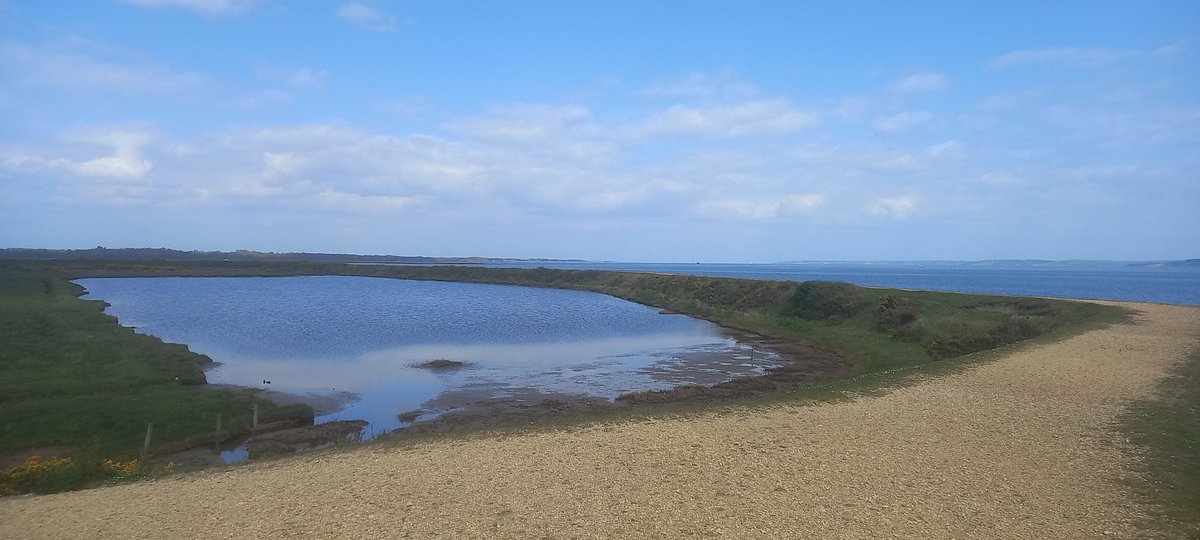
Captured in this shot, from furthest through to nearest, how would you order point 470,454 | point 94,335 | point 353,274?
point 353,274 → point 94,335 → point 470,454

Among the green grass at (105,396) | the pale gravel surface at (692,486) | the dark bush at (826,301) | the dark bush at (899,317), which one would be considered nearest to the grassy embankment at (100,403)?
the green grass at (105,396)

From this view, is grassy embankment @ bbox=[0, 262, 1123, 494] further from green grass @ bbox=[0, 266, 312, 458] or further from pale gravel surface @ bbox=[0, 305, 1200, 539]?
pale gravel surface @ bbox=[0, 305, 1200, 539]

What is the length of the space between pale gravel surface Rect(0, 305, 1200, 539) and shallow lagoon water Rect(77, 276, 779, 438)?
8561mm

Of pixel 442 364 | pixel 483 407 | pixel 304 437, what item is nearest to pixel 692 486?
pixel 304 437

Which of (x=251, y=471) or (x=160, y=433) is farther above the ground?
(x=251, y=471)

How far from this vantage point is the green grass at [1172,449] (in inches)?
359

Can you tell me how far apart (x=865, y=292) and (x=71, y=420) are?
46001 mm

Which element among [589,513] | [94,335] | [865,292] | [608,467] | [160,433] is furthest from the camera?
[865,292]

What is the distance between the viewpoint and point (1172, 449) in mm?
12203

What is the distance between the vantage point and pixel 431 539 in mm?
8766

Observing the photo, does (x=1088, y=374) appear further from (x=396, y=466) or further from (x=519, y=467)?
(x=396, y=466)

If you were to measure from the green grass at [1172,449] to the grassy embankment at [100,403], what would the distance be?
17.0 m

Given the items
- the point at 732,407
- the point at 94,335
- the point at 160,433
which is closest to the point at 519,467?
the point at 732,407

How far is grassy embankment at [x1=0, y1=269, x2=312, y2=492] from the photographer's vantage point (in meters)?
17.9
